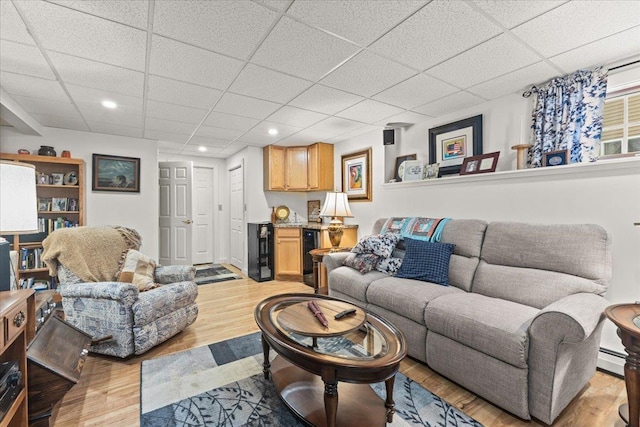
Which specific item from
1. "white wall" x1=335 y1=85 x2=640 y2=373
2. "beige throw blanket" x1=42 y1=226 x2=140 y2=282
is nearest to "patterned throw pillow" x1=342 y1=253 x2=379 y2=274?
"white wall" x1=335 y1=85 x2=640 y2=373

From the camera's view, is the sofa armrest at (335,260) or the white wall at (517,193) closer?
the white wall at (517,193)

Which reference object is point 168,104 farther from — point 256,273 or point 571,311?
point 571,311

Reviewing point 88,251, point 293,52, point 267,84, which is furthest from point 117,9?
point 88,251

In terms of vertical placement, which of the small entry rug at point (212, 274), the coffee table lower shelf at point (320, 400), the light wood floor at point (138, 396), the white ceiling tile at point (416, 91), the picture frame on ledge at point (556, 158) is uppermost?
the white ceiling tile at point (416, 91)

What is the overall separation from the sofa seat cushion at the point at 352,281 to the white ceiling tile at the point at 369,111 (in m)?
1.72

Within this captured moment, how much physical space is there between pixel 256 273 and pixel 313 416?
3.27 m

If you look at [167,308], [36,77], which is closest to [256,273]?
[167,308]

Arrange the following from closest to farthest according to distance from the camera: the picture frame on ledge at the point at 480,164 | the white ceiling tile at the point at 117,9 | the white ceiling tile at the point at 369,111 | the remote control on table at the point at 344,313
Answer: the white ceiling tile at the point at 117,9
the remote control on table at the point at 344,313
the picture frame on ledge at the point at 480,164
the white ceiling tile at the point at 369,111

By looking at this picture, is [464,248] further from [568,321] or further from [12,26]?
[12,26]

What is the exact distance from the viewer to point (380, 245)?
2.94m

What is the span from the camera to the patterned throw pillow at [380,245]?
2.91 m

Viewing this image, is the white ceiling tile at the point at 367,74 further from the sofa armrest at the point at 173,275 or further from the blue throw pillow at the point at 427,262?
the sofa armrest at the point at 173,275

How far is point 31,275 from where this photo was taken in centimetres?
350

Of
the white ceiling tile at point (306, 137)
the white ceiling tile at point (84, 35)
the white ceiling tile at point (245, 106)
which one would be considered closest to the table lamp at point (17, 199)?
the white ceiling tile at point (84, 35)
